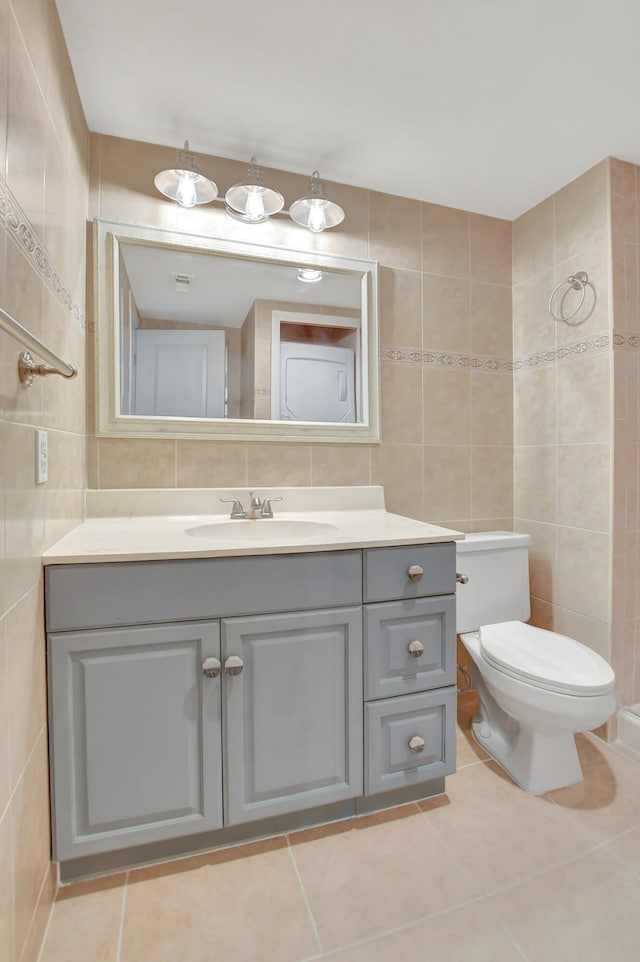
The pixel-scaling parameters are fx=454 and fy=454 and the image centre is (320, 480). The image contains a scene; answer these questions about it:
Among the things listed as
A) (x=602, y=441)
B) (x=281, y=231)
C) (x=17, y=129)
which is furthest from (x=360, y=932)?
(x=281, y=231)

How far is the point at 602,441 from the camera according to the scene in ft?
5.63

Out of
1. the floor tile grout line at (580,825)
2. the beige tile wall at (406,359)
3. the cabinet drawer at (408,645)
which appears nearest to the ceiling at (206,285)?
the beige tile wall at (406,359)

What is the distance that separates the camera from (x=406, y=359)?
195 cm

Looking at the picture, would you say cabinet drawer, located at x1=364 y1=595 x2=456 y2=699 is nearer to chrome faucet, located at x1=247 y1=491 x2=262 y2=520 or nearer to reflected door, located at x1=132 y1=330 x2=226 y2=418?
chrome faucet, located at x1=247 y1=491 x2=262 y2=520

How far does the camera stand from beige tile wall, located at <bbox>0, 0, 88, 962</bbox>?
80 cm

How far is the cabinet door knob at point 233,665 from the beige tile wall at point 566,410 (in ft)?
4.58

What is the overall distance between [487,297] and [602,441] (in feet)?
2.76

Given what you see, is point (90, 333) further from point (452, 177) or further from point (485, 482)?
point (485, 482)

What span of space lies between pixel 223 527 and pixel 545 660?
3.76ft

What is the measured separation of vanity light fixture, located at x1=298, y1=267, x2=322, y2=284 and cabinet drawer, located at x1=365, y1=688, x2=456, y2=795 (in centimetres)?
153

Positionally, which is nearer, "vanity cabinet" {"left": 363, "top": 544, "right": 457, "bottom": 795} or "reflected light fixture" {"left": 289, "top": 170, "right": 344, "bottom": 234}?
"vanity cabinet" {"left": 363, "top": 544, "right": 457, "bottom": 795}

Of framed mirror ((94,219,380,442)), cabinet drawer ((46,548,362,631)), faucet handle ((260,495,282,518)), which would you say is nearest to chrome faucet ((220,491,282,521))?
faucet handle ((260,495,282,518))

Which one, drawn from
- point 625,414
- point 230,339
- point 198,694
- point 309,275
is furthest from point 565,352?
point 198,694

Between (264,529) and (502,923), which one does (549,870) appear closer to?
(502,923)
